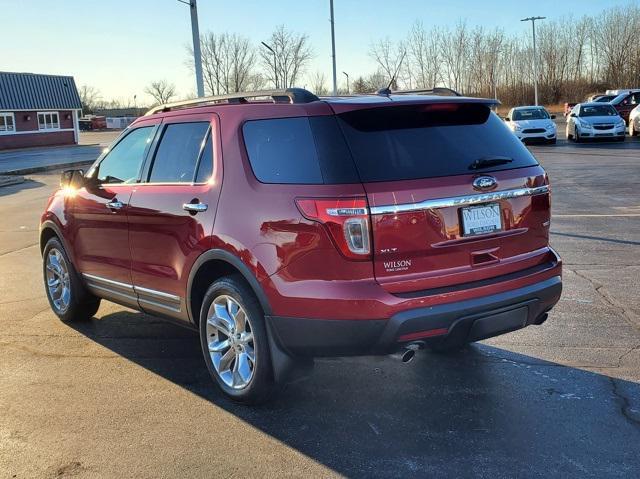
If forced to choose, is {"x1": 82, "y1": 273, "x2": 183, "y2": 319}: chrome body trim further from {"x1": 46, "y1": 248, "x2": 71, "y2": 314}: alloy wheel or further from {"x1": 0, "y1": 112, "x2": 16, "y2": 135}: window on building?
{"x1": 0, "y1": 112, "x2": 16, "y2": 135}: window on building

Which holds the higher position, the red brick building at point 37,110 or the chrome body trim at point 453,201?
the red brick building at point 37,110

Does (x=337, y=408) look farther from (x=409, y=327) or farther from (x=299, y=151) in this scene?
(x=299, y=151)

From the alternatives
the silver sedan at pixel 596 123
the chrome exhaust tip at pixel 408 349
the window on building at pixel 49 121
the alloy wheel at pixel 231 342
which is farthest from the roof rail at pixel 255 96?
the window on building at pixel 49 121

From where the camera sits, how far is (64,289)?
5957 mm

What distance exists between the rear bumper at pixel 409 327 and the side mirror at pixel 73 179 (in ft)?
8.65

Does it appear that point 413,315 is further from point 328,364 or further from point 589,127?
point 589,127

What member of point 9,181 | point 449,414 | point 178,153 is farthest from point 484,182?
point 9,181

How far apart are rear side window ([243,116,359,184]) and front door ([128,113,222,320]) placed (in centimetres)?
31

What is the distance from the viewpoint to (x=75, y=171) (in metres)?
5.59

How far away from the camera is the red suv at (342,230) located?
346 centimetres

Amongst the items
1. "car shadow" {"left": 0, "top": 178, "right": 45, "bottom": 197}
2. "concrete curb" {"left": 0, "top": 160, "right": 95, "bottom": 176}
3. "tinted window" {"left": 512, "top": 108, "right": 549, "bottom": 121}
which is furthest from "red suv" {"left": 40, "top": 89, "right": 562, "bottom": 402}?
"tinted window" {"left": 512, "top": 108, "right": 549, "bottom": 121}

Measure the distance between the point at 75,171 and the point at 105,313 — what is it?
4.74ft

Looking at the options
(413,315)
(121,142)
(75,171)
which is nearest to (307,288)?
(413,315)

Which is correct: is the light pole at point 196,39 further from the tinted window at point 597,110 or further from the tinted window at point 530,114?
the tinted window at point 597,110
